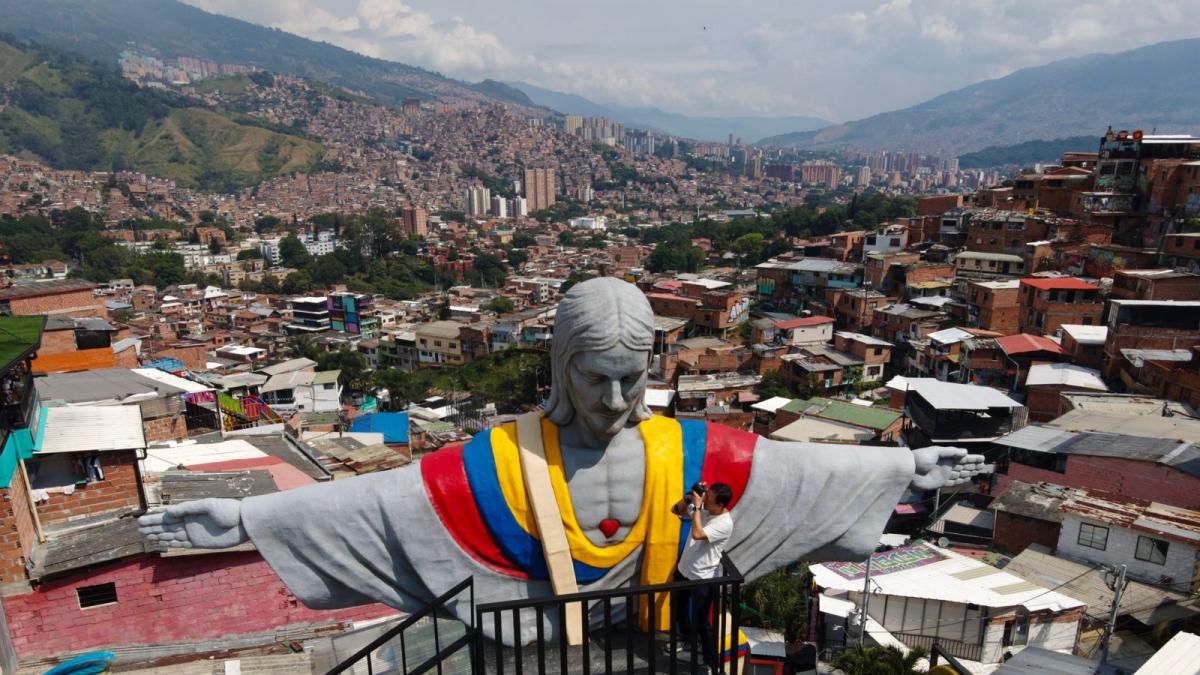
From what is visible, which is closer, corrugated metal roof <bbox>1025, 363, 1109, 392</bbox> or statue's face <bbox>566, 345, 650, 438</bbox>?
statue's face <bbox>566, 345, 650, 438</bbox>

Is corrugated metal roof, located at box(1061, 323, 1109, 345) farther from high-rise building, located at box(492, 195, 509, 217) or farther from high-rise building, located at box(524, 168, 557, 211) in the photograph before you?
high-rise building, located at box(524, 168, 557, 211)

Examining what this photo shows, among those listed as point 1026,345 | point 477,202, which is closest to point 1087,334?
point 1026,345

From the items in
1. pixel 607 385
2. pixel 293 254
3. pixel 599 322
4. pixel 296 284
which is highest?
pixel 599 322

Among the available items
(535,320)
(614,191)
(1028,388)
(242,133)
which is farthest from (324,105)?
(1028,388)

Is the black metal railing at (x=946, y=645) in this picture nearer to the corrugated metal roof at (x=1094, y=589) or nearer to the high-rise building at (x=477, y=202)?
the corrugated metal roof at (x=1094, y=589)

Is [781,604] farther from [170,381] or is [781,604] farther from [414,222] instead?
[414,222]

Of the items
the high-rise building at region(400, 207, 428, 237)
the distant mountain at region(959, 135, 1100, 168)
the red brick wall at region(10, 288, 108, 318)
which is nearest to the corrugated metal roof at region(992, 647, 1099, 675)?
the red brick wall at region(10, 288, 108, 318)

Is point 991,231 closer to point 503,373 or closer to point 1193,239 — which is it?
point 1193,239
